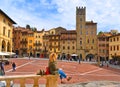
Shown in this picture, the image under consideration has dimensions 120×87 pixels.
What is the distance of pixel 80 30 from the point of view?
99.9 meters

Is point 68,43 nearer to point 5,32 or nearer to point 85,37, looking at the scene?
point 85,37

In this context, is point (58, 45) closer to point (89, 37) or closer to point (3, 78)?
point (89, 37)

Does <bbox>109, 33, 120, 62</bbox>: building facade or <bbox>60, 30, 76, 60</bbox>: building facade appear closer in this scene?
<bbox>109, 33, 120, 62</bbox>: building facade

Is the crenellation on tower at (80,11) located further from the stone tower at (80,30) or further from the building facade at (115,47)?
the building facade at (115,47)

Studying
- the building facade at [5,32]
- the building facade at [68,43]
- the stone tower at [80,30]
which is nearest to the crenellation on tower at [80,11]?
the stone tower at [80,30]

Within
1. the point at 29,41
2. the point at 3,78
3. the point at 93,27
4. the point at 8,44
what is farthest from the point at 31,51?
the point at 3,78

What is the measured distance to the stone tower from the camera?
99.2 meters

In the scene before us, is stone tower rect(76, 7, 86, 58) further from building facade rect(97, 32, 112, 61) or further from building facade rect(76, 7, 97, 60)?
building facade rect(97, 32, 112, 61)

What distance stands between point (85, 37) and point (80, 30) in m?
3.24

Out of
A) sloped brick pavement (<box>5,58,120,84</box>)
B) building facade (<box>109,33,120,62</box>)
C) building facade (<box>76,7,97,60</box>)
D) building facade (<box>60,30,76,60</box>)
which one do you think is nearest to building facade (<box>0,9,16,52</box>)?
sloped brick pavement (<box>5,58,120,84</box>)

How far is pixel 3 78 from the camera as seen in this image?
31.0 ft

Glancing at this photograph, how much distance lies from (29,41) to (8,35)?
5628cm

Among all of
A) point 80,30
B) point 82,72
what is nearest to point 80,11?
point 80,30

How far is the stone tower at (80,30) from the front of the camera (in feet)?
326
